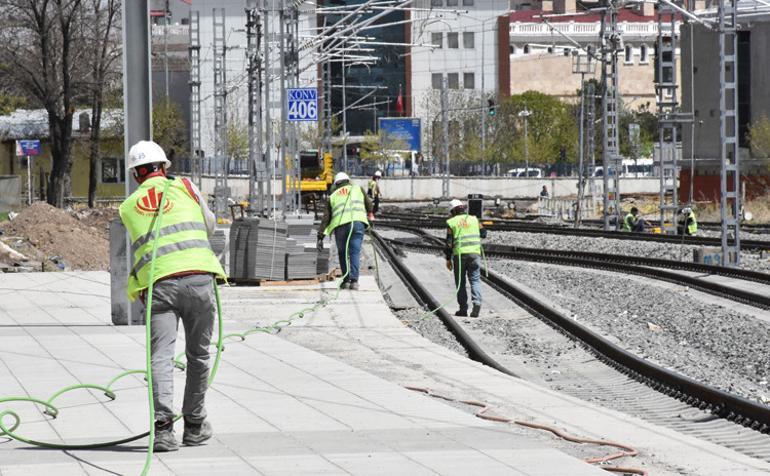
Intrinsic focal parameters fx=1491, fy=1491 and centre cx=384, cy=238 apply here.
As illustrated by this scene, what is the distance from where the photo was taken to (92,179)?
62.5m

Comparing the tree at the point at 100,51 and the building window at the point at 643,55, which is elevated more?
the building window at the point at 643,55

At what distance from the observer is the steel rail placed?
1186cm

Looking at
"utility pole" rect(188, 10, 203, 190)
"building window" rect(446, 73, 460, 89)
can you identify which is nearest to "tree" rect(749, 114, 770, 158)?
"utility pole" rect(188, 10, 203, 190)

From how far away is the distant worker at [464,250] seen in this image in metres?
22.4

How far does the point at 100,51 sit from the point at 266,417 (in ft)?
163

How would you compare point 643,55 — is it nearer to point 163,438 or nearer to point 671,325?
point 671,325

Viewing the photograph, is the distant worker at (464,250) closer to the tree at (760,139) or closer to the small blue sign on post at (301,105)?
the small blue sign on post at (301,105)

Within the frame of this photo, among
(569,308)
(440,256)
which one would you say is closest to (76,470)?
(569,308)

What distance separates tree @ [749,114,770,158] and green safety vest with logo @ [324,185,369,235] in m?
48.3

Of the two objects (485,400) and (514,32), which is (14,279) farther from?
(514,32)

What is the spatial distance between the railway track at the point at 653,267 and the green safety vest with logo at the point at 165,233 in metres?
15.6

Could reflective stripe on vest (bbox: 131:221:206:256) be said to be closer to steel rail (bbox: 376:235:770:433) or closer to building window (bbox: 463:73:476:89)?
steel rail (bbox: 376:235:770:433)

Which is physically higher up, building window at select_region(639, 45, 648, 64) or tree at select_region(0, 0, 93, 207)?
building window at select_region(639, 45, 648, 64)

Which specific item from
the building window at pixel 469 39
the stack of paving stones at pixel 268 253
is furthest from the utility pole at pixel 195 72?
the building window at pixel 469 39
